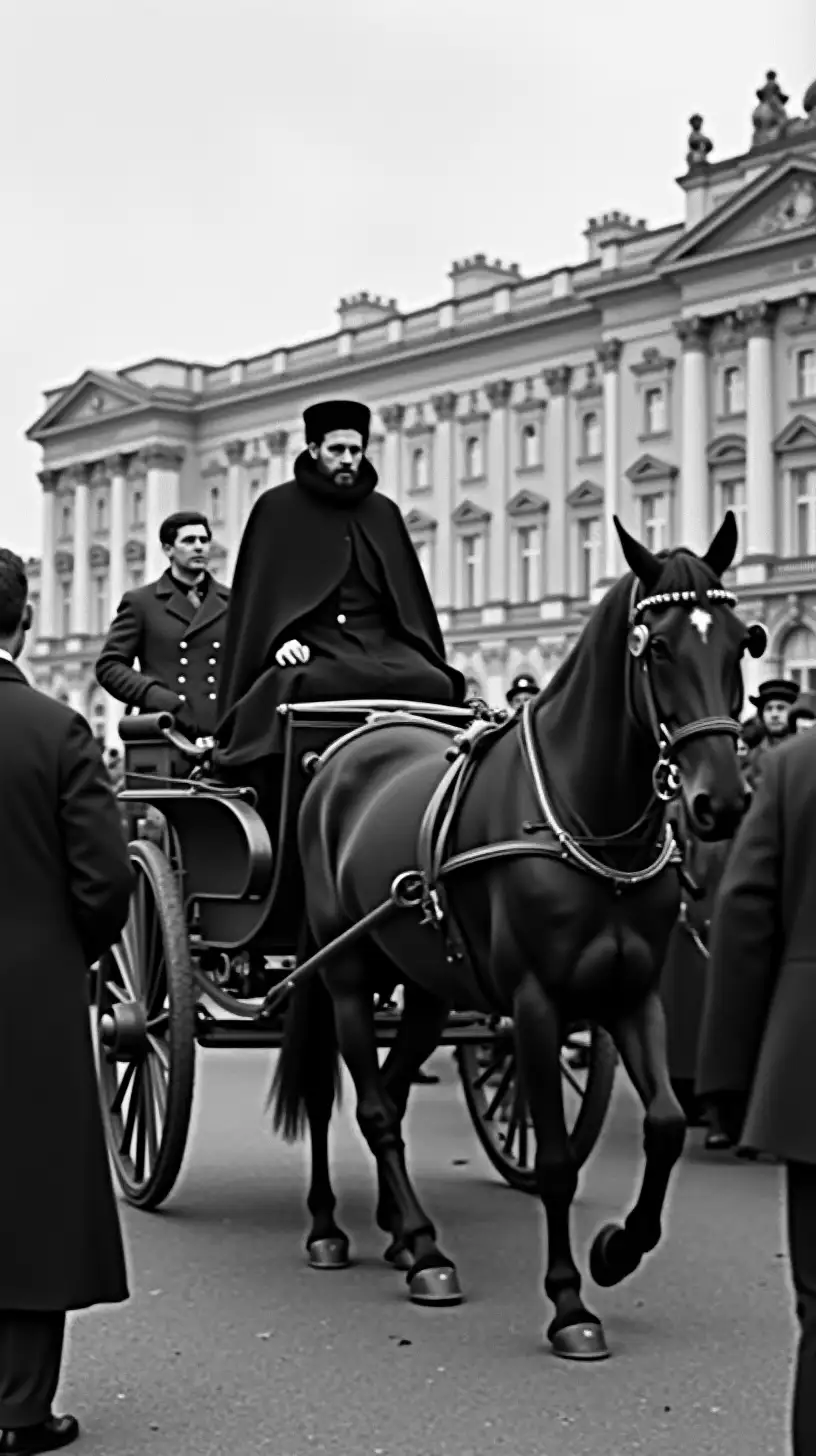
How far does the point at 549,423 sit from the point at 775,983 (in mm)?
48857

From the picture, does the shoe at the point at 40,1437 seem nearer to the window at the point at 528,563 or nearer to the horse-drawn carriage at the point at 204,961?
the horse-drawn carriage at the point at 204,961

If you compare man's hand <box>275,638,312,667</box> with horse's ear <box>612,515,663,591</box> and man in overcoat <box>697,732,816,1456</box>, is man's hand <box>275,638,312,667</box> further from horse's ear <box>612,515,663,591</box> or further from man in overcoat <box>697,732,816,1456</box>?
man in overcoat <box>697,732,816,1456</box>

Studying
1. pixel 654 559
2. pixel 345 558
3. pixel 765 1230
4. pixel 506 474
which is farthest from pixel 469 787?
pixel 506 474

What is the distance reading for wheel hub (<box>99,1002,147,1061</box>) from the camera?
23.2 feet

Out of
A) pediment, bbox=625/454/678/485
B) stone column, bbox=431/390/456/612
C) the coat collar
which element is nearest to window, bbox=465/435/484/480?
stone column, bbox=431/390/456/612

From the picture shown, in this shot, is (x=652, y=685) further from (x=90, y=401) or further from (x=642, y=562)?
(x=90, y=401)

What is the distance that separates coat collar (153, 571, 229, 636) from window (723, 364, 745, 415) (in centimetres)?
3858

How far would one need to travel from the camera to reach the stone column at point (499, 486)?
5297 centimetres

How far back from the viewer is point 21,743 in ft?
14.0

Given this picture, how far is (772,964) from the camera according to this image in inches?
136

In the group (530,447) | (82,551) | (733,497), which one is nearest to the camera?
(733,497)

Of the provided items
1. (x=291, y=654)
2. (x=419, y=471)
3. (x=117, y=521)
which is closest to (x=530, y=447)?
(x=419, y=471)

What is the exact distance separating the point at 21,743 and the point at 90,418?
209 feet

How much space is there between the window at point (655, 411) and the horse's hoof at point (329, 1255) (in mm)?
42906
